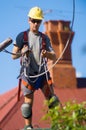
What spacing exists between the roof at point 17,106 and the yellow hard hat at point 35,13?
982 centimetres

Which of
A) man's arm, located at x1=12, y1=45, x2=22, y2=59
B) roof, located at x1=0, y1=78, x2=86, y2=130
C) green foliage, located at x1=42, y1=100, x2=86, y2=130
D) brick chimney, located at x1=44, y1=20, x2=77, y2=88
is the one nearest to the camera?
green foliage, located at x1=42, y1=100, x2=86, y2=130

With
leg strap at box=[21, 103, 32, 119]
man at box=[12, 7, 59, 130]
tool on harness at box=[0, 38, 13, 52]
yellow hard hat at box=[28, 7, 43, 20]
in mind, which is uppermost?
tool on harness at box=[0, 38, 13, 52]

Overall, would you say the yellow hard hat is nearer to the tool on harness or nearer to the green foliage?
the tool on harness

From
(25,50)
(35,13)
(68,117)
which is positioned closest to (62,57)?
(35,13)

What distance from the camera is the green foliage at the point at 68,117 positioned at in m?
3.69

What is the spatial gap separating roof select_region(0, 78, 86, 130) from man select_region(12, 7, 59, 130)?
966 centimetres

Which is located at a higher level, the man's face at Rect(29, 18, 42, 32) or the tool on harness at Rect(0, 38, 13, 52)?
the tool on harness at Rect(0, 38, 13, 52)

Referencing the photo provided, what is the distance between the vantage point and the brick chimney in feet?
66.9

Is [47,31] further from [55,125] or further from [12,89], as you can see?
[55,125]

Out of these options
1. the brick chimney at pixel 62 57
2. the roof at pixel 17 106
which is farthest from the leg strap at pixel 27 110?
the brick chimney at pixel 62 57

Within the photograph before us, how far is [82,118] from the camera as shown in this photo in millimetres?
3820

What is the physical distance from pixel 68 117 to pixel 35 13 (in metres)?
2.31

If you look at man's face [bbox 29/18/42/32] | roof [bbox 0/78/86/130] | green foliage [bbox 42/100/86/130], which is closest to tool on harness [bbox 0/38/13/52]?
man's face [bbox 29/18/42/32]

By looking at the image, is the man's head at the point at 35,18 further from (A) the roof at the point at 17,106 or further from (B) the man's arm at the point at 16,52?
(A) the roof at the point at 17,106
